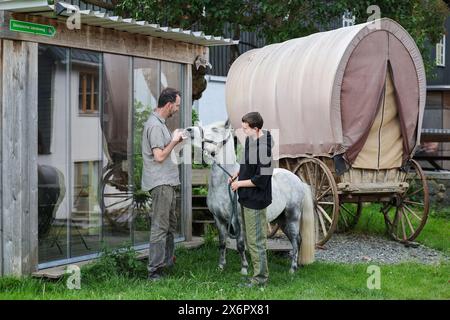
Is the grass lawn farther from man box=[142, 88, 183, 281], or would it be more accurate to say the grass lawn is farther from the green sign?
the green sign

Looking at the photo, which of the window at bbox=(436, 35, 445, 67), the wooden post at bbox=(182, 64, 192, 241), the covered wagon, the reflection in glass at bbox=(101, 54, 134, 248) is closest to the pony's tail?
the covered wagon

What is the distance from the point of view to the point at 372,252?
36.4 feet

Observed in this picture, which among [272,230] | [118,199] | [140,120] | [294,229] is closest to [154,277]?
[118,199]

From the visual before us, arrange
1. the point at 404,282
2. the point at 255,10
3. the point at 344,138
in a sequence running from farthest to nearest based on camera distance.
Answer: the point at 255,10 → the point at 344,138 → the point at 404,282

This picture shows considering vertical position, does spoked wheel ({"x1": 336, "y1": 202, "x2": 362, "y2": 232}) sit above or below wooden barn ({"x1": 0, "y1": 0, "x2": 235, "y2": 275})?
below

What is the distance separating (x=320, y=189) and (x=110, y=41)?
4.04 meters

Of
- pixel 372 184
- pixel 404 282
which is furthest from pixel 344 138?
pixel 404 282

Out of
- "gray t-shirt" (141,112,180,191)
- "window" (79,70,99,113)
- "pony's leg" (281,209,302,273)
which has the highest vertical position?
"window" (79,70,99,113)

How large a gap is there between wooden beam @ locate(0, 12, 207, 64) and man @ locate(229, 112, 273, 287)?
2332 millimetres

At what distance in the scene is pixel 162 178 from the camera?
8.15m

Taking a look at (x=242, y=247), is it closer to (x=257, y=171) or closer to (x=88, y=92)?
(x=257, y=171)

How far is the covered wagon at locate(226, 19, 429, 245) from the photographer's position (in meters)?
10.7
